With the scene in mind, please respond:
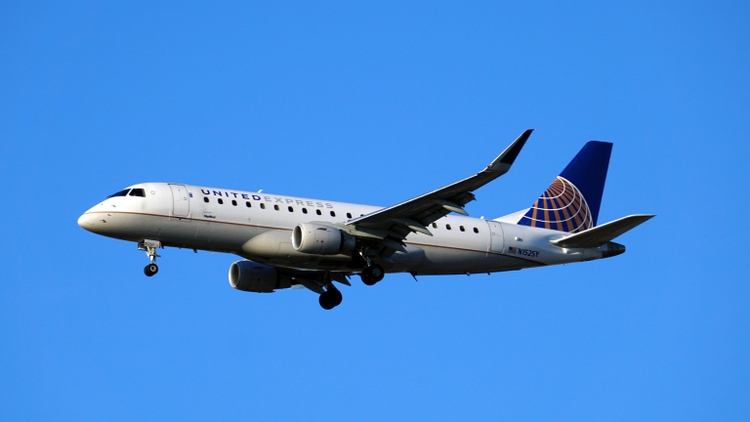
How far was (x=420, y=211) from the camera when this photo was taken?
128 feet

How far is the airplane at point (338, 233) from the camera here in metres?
38.4

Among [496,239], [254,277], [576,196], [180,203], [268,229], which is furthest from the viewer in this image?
[576,196]

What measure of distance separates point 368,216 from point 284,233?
318cm

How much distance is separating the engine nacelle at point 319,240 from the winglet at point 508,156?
23.1 feet

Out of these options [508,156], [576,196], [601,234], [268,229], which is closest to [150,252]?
[268,229]

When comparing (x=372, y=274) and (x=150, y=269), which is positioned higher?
(x=150, y=269)

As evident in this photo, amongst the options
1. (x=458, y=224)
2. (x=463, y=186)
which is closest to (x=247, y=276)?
(x=458, y=224)

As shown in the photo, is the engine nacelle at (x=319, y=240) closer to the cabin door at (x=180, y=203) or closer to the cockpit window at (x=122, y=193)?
the cabin door at (x=180, y=203)

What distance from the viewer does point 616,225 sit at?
40.4 m

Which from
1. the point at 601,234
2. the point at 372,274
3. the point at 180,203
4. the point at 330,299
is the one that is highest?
the point at 180,203

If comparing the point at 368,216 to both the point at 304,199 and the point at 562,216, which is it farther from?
the point at 562,216

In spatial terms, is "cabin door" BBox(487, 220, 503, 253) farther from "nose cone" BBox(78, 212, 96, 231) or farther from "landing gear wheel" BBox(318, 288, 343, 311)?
"nose cone" BBox(78, 212, 96, 231)

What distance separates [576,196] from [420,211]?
1077 centimetres

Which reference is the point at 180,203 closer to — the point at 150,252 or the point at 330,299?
the point at 150,252
